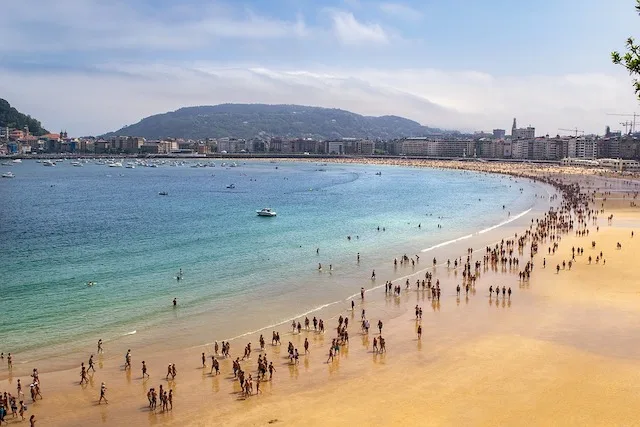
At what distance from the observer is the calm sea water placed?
2541 cm

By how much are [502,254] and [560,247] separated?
6.73 m

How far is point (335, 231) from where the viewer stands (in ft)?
167

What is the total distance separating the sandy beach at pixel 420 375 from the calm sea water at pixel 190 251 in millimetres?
3185

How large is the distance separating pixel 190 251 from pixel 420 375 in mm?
24422

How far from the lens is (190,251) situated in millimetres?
39844

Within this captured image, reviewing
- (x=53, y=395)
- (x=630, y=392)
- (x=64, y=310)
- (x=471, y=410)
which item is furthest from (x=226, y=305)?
(x=630, y=392)

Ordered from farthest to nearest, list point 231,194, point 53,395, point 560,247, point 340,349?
point 231,194
point 560,247
point 340,349
point 53,395

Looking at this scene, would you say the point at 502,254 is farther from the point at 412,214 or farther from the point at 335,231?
the point at 412,214

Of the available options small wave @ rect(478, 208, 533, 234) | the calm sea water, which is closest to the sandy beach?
the calm sea water

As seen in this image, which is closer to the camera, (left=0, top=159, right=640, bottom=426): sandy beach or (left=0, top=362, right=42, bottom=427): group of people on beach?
(left=0, top=362, right=42, bottom=427): group of people on beach

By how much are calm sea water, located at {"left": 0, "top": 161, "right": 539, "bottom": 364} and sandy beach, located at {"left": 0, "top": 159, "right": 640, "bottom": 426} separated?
319cm

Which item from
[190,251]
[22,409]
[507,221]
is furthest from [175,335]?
[507,221]

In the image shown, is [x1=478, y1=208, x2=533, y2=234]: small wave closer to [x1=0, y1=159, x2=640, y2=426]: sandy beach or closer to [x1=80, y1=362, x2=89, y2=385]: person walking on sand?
[x1=0, y1=159, x2=640, y2=426]: sandy beach

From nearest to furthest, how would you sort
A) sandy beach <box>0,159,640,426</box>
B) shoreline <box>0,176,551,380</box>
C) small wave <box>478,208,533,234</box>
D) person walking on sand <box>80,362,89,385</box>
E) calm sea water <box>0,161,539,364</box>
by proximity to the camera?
sandy beach <box>0,159,640,426</box> → person walking on sand <box>80,362,89,385</box> → shoreline <box>0,176,551,380</box> → calm sea water <box>0,161,539,364</box> → small wave <box>478,208,533,234</box>
